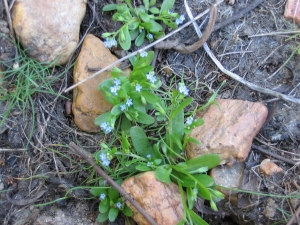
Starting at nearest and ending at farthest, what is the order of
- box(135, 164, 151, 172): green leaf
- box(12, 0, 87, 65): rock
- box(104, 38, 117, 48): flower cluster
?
box(135, 164, 151, 172): green leaf, box(12, 0, 87, 65): rock, box(104, 38, 117, 48): flower cluster

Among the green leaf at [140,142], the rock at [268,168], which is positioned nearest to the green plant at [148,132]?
the green leaf at [140,142]

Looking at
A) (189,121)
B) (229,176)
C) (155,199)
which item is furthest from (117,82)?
(229,176)

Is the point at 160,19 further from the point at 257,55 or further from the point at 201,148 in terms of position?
the point at 201,148

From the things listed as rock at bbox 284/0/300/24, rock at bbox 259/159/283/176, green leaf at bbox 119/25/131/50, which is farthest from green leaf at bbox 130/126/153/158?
rock at bbox 284/0/300/24

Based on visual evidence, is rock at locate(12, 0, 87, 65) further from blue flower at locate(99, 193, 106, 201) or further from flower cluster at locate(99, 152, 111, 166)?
blue flower at locate(99, 193, 106, 201)

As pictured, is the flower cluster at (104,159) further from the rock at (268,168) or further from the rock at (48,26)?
the rock at (268,168)
